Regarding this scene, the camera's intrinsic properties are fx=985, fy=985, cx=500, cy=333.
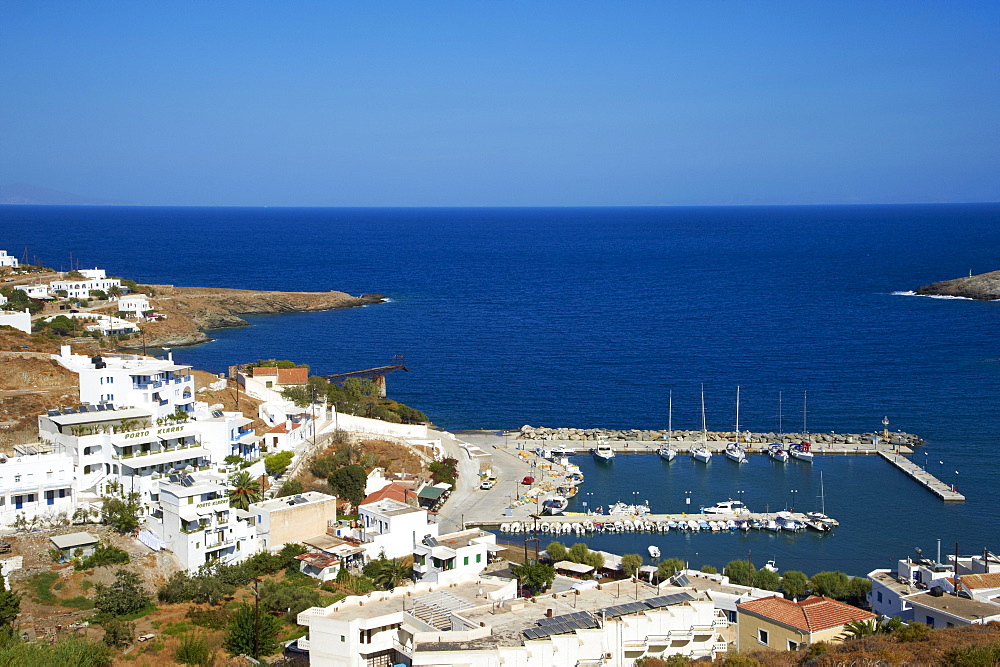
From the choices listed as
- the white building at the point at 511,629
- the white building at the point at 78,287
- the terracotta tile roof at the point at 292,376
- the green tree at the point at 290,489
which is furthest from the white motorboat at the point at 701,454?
the white building at the point at 78,287

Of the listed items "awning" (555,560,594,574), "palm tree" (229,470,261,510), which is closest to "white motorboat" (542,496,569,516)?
"awning" (555,560,594,574)

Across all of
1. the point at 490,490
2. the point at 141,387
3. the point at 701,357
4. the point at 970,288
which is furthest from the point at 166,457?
the point at 970,288

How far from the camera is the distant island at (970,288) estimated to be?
338 ft

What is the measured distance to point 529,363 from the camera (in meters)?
69.1

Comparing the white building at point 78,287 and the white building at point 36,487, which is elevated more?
the white building at point 78,287

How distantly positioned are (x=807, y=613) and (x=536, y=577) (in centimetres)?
709

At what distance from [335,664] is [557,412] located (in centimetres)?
3395

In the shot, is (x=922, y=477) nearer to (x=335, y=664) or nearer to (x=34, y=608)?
(x=335, y=664)

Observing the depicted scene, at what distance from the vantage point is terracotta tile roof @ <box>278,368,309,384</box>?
47.0 meters

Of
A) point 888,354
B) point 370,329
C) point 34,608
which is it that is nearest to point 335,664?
point 34,608

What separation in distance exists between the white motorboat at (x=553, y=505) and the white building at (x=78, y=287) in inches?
2038

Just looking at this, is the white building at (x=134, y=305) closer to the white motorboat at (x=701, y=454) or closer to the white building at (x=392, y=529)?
the white motorboat at (x=701, y=454)

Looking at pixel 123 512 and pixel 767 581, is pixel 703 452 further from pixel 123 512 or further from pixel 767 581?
pixel 123 512

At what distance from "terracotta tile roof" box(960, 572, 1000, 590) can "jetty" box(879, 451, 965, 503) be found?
48.4 ft
